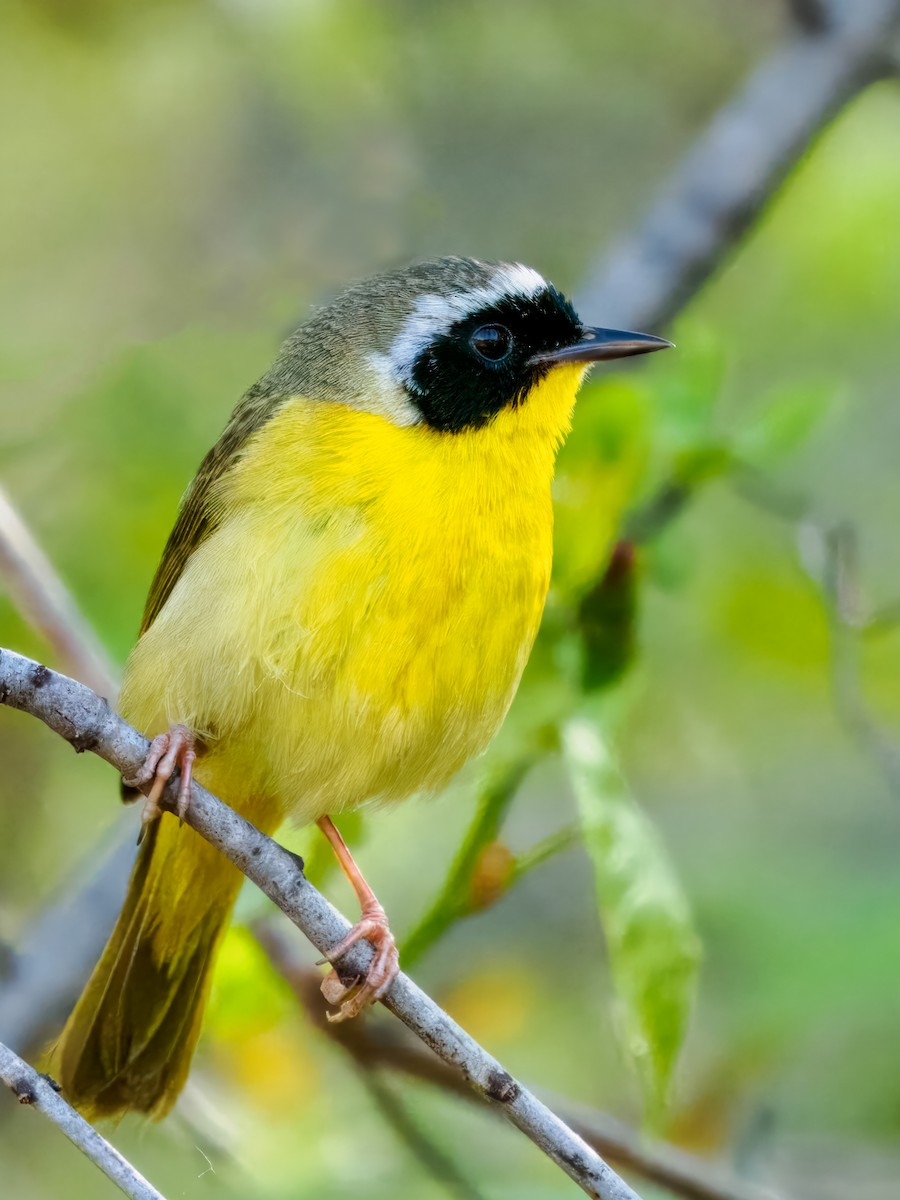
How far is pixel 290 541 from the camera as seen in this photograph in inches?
118

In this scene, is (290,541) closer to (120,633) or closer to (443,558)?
(443,558)

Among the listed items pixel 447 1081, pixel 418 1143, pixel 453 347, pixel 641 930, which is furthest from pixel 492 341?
pixel 418 1143

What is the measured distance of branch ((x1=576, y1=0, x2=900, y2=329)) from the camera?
4.81m

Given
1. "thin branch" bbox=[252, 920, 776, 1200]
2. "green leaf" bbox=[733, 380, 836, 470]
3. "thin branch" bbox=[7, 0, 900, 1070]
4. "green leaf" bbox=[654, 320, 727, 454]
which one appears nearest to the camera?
"thin branch" bbox=[252, 920, 776, 1200]

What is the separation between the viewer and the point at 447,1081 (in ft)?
12.7

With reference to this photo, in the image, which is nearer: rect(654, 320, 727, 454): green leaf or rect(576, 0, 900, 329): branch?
rect(654, 320, 727, 454): green leaf

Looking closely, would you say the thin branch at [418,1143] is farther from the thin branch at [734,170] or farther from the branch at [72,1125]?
the branch at [72,1125]

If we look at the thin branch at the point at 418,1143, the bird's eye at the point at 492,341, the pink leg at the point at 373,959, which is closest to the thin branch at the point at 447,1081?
the thin branch at the point at 418,1143

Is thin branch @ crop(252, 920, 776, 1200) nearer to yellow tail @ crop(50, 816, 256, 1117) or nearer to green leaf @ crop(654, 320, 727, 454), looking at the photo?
yellow tail @ crop(50, 816, 256, 1117)

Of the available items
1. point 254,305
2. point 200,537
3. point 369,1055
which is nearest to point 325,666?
point 200,537

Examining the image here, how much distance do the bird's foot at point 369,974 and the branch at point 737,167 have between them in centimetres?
227

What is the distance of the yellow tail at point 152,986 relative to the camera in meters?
3.46

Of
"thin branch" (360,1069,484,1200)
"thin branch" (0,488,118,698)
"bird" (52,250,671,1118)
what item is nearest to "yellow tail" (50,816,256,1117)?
"bird" (52,250,671,1118)

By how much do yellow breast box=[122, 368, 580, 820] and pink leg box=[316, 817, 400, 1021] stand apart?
0.26 metres
